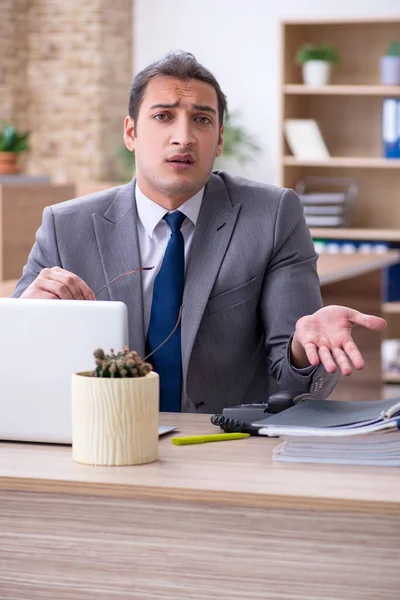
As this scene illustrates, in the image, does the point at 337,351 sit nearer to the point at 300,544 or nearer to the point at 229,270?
the point at 300,544

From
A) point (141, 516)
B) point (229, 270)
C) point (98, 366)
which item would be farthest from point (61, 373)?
point (229, 270)

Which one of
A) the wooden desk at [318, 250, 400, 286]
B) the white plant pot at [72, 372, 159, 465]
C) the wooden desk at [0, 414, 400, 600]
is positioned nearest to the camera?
the wooden desk at [0, 414, 400, 600]

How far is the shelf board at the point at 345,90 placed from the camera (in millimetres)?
5527

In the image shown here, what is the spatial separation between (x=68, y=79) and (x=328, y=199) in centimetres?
202

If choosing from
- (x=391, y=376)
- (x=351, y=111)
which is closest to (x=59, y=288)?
(x=391, y=376)

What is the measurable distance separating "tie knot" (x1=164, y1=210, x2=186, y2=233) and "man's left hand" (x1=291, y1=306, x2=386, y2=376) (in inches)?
19.8

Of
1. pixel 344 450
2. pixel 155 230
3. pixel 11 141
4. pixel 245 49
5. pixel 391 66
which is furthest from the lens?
pixel 245 49

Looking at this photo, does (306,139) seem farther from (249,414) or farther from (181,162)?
(249,414)

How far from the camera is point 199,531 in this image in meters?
1.30

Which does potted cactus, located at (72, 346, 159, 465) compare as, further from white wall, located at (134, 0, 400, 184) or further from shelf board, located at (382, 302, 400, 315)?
white wall, located at (134, 0, 400, 184)

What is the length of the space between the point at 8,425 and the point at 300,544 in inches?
19.7

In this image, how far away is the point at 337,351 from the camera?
1620mm

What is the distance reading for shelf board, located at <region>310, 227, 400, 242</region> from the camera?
5723mm

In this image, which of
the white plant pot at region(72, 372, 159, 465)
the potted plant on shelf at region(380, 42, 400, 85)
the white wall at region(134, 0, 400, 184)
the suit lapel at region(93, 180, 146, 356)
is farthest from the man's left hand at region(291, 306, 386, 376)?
the white wall at region(134, 0, 400, 184)
